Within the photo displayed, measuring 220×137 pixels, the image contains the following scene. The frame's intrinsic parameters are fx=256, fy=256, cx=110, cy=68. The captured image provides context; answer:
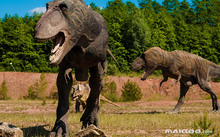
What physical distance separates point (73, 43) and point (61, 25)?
24 centimetres

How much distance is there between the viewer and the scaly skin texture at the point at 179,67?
688 cm

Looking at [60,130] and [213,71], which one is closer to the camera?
[60,130]

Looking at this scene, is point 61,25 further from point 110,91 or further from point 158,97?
point 158,97

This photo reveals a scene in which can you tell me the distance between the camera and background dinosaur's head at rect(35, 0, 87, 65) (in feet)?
7.43

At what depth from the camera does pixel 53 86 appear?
14969 mm

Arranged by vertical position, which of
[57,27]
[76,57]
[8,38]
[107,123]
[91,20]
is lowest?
[107,123]

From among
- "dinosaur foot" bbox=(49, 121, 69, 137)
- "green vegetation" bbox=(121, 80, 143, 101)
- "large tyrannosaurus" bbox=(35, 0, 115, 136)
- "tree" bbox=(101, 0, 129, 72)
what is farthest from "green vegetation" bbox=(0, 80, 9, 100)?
"dinosaur foot" bbox=(49, 121, 69, 137)

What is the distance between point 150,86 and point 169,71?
11075 mm

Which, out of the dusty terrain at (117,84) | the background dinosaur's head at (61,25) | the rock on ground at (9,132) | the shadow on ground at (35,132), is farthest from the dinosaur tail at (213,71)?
the rock on ground at (9,132)

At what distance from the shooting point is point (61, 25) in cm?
243

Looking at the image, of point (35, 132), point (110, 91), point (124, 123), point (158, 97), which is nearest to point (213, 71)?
point (124, 123)

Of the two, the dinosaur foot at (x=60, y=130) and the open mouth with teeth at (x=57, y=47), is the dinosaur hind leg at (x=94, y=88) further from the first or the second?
the open mouth with teeth at (x=57, y=47)

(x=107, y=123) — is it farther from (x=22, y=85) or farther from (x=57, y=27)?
(x=22, y=85)

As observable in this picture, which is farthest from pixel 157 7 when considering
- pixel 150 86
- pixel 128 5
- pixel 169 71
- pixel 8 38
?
pixel 169 71
